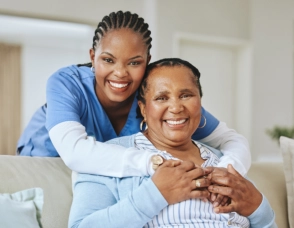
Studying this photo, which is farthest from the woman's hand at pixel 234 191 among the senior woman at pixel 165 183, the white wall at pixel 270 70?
the white wall at pixel 270 70

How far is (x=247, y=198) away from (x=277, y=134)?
11.9 feet

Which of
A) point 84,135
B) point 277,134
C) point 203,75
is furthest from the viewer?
point 203,75

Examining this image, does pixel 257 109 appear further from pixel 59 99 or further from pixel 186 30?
pixel 59 99

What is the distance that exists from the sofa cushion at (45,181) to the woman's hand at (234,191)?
0.50m

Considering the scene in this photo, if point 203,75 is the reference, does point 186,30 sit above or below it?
above

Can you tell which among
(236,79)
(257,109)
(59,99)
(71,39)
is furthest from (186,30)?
(59,99)

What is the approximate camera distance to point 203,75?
5863mm

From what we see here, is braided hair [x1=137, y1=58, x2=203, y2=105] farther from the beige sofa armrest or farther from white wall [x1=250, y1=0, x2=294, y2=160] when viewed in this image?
white wall [x1=250, y1=0, x2=294, y2=160]

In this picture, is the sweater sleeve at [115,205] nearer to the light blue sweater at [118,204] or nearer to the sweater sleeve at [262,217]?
the light blue sweater at [118,204]

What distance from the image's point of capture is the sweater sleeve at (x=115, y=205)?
1.19 m

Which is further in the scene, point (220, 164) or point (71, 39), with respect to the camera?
point (71, 39)

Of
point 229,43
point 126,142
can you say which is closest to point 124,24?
point 126,142

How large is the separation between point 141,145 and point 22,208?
16.6 inches

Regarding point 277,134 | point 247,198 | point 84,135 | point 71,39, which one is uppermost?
point 71,39
